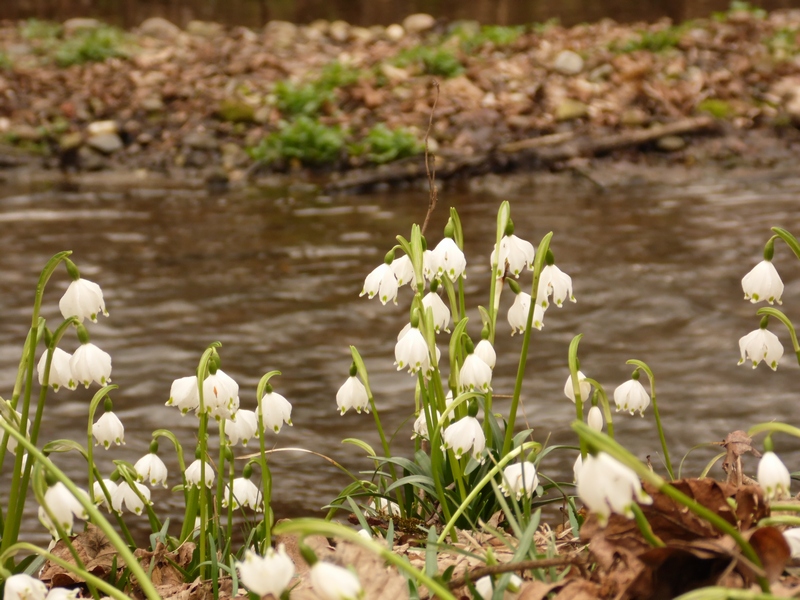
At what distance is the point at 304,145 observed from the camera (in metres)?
10.7

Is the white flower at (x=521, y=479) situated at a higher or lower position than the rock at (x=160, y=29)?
lower

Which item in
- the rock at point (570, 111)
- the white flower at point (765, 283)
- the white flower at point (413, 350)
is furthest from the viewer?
the rock at point (570, 111)

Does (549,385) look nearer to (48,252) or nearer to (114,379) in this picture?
(114,379)

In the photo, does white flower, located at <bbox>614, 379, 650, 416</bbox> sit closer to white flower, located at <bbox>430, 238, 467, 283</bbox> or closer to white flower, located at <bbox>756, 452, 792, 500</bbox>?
white flower, located at <bbox>430, 238, 467, 283</bbox>

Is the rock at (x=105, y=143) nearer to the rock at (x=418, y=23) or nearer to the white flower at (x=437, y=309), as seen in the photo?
the rock at (x=418, y=23)

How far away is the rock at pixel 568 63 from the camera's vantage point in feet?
39.6

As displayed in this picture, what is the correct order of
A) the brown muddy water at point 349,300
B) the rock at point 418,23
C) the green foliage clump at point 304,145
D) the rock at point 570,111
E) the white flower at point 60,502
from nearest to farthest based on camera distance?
the white flower at point 60,502
the brown muddy water at point 349,300
the green foliage clump at point 304,145
the rock at point 570,111
the rock at point 418,23

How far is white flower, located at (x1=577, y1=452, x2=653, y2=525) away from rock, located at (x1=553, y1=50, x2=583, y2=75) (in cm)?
1150

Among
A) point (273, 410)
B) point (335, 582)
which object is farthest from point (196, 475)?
point (335, 582)

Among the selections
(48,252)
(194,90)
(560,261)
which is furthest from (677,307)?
(194,90)

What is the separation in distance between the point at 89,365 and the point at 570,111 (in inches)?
376

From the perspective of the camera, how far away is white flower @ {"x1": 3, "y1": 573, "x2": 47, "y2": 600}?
162cm

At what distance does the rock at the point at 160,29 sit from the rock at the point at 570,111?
27.3 ft

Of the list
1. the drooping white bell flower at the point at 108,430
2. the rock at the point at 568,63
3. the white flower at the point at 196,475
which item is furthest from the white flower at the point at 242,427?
the rock at the point at 568,63
